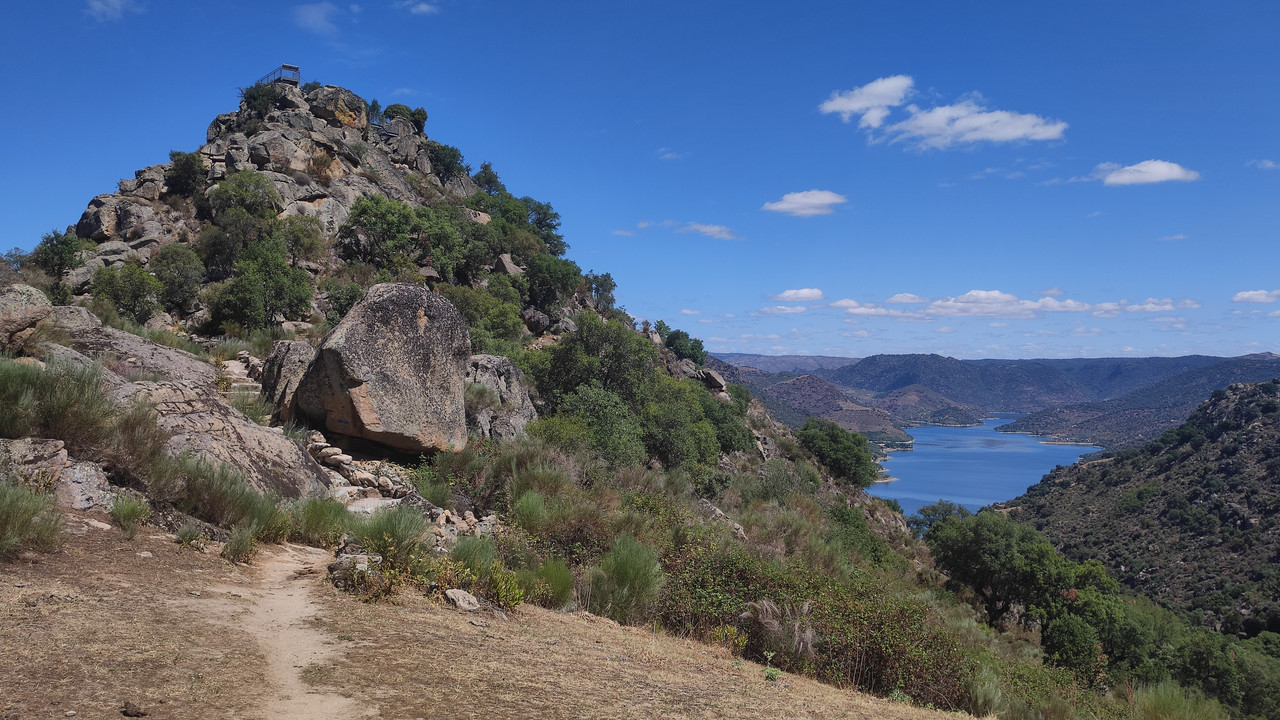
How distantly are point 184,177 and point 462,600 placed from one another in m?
44.9

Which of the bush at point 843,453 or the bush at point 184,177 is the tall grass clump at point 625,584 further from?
the bush at point 843,453

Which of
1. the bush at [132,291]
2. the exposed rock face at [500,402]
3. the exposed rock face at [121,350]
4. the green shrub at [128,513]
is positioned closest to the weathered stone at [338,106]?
the bush at [132,291]

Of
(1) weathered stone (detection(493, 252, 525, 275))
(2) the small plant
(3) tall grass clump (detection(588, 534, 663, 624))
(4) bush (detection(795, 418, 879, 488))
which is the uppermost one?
(1) weathered stone (detection(493, 252, 525, 275))

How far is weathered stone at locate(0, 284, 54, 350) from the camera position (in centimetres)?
936

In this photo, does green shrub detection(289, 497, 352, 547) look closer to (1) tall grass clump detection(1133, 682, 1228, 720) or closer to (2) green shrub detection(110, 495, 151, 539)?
(2) green shrub detection(110, 495, 151, 539)

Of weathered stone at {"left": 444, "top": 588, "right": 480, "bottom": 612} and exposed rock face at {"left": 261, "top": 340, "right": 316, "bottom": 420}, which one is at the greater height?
exposed rock face at {"left": 261, "top": 340, "right": 316, "bottom": 420}

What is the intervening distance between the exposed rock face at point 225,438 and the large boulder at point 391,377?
218 centimetres

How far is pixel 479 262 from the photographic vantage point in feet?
148

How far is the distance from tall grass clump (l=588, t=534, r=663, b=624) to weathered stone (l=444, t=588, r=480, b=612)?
71.3 inches

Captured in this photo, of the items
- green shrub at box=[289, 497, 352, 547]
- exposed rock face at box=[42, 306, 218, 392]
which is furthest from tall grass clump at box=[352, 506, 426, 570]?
exposed rock face at box=[42, 306, 218, 392]

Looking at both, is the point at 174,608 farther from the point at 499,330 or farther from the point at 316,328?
the point at 499,330

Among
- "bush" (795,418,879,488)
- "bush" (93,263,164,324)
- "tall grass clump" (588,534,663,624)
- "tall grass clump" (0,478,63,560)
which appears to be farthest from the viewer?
"bush" (795,418,879,488)

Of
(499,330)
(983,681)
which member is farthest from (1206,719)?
(499,330)

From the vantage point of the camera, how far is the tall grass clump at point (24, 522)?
4.95 m
